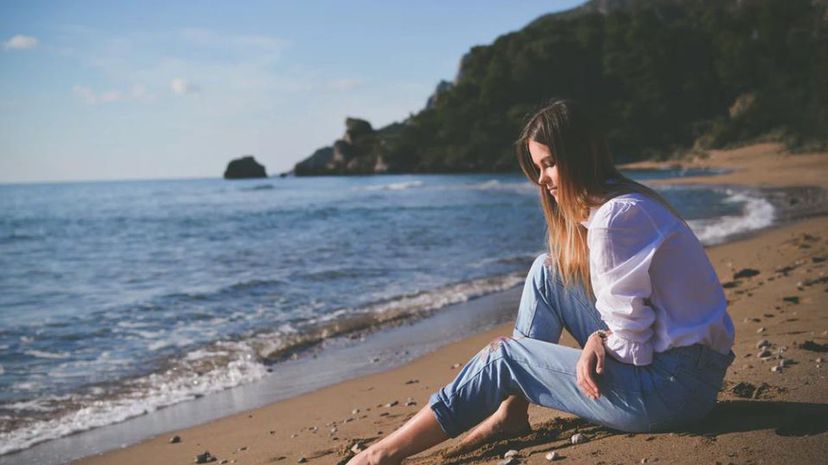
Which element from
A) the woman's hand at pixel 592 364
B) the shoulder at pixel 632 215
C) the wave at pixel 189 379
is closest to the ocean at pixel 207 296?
the wave at pixel 189 379

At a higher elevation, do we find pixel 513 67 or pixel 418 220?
pixel 513 67

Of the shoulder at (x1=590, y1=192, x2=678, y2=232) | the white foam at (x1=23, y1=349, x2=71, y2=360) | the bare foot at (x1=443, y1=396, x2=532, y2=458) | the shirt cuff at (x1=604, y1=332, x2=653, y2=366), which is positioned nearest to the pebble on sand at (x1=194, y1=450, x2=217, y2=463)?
the bare foot at (x1=443, y1=396, x2=532, y2=458)

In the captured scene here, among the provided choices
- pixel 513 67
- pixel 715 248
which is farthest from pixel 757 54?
pixel 715 248

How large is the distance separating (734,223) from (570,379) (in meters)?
14.4

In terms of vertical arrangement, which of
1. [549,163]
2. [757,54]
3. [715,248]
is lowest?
[715,248]

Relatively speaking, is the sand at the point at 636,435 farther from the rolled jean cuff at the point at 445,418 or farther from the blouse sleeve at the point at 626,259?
the blouse sleeve at the point at 626,259

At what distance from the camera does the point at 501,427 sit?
9.62ft

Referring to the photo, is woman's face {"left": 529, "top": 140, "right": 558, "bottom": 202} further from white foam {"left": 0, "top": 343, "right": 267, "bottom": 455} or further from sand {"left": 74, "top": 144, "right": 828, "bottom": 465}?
white foam {"left": 0, "top": 343, "right": 267, "bottom": 455}

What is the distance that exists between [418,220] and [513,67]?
5835 cm

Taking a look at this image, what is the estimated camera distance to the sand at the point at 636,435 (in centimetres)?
249

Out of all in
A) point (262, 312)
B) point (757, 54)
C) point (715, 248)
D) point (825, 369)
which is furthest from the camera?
point (757, 54)

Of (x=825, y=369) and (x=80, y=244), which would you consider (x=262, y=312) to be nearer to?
(x=825, y=369)

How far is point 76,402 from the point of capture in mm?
5238

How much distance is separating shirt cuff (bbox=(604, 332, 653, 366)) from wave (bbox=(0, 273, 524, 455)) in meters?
3.98
